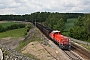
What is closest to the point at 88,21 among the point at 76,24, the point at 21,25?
the point at 76,24

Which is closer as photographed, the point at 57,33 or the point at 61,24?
the point at 57,33

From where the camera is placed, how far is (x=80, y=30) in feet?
256

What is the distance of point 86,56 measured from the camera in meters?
34.7

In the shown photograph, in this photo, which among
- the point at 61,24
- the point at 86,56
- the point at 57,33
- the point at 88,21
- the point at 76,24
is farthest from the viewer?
the point at 61,24

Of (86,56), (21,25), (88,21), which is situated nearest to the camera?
(86,56)

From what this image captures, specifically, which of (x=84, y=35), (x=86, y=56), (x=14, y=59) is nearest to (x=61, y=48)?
(x=86, y=56)

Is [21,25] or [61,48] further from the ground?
[61,48]

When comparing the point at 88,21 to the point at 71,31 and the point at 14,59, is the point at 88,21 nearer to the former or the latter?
the point at 71,31

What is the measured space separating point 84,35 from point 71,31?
18.1 ft

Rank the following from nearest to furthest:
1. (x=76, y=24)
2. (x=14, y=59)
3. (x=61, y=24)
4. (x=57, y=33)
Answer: (x=14, y=59) < (x=57, y=33) < (x=76, y=24) < (x=61, y=24)

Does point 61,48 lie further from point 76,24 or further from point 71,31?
point 76,24

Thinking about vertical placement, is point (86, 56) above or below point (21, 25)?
above

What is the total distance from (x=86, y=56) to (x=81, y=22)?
57.7m

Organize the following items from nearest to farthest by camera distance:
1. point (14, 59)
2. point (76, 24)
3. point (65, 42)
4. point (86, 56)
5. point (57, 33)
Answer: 1. point (14, 59)
2. point (86, 56)
3. point (65, 42)
4. point (57, 33)
5. point (76, 24)
